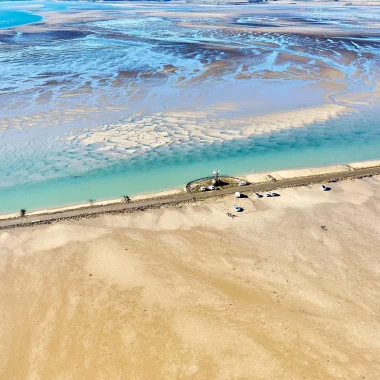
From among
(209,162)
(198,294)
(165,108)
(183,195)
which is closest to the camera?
(198,294)

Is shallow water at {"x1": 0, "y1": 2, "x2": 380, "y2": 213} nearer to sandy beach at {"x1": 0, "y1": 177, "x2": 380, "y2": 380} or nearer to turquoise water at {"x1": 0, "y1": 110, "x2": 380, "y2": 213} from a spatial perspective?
turquoise water at {"x1": 0, "y1": 110, "x2": 380, "y2": 213}

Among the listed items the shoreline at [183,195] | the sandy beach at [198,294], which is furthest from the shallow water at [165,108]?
the sandy beach at [198,294]

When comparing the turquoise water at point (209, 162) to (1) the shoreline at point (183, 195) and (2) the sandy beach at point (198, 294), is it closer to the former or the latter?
(1) the shoreline at point (183, 195)

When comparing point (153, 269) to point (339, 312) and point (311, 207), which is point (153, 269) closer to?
point (339, 312)

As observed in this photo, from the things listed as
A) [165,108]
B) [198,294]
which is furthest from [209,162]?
[198,294]

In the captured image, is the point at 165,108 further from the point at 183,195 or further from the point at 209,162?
the point at 183,195

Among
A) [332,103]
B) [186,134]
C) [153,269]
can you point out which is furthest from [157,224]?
[332,103]

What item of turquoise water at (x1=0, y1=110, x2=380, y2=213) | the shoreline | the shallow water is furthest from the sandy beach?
the shallow water
